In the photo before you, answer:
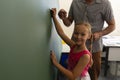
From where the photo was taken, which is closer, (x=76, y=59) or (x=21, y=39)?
(x=21, y=39)

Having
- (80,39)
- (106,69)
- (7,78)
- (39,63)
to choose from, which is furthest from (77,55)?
(106,69)

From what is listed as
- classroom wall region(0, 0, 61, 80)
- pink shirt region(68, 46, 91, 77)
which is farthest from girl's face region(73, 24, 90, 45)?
classroom wall region(0, 0, 61, 80)

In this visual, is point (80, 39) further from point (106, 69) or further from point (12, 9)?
point (106, 69)

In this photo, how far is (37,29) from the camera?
1.07 m

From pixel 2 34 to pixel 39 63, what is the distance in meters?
0.52

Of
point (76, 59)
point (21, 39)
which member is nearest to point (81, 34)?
point (76, 59)

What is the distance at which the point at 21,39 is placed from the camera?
83 centimetres

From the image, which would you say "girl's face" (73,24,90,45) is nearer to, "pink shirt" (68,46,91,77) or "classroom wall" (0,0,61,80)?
"pink shirt" (68,46,91,77)

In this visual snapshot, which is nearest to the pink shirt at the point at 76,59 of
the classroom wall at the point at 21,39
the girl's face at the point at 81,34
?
the girl's face at the point at 81,34

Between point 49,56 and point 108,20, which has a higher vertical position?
point 108,20

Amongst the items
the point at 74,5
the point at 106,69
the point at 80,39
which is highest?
the point at 74,5

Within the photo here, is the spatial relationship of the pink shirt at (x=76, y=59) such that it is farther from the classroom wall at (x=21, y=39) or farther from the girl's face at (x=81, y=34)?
the classroom wall at (x=21, y=39)

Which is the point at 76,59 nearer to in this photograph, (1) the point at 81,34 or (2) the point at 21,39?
(1) the point at 81,34

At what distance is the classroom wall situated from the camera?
0.69 meters
